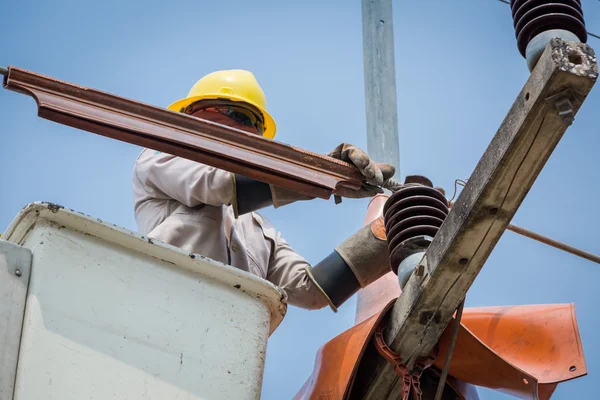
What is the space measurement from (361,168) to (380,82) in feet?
9.16

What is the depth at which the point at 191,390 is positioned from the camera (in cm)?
373

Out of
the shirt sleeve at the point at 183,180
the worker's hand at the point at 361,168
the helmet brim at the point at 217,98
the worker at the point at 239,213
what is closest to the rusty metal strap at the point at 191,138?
the worker's hand at the point at 361,168

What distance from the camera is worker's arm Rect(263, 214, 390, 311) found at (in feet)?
17.8

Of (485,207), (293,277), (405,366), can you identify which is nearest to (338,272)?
(293,277)

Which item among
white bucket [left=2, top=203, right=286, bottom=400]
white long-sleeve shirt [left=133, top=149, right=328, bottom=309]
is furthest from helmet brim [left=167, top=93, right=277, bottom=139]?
white bucket [left=2, top=203, right=286, bottom=400]

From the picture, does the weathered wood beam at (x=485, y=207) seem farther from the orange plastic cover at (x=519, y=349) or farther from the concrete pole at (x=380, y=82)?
the concrete pole at (x=380, y=82)

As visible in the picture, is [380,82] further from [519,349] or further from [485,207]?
[485,207]

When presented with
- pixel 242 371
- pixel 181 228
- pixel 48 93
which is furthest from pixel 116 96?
pixel 242 371

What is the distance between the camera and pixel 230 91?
6.07m

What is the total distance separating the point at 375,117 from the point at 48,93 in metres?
2.89

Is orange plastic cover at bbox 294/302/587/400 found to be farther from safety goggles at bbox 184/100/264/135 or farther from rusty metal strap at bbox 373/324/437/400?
safety goggles at bbox 184/100/264/135

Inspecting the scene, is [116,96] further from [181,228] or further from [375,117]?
[375,117]

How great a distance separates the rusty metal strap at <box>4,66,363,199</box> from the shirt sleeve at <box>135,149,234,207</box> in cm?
54

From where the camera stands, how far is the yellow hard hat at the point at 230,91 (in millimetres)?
6027
